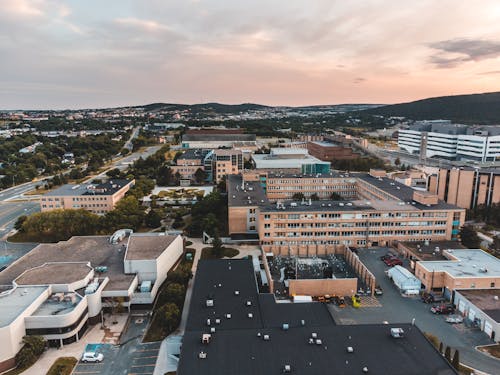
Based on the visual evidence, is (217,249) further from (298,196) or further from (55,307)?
(298,196)

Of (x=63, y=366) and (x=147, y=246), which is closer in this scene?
(x=63, y=366)

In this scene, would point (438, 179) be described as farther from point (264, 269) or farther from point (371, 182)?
point (264, 269)

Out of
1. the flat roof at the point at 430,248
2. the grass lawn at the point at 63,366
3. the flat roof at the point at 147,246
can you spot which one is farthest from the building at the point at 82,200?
the flat roof at the point at 430,248

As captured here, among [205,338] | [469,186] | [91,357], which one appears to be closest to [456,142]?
[469,186]

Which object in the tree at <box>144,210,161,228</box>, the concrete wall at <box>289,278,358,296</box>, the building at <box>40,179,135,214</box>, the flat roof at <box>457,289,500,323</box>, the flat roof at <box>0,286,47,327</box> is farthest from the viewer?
the building at <box>40,179,135,214</box>

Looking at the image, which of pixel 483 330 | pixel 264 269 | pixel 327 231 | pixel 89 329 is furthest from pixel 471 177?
pixel 89 329

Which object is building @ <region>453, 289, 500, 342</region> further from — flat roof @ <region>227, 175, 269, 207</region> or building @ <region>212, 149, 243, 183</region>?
building @ <region>212, 149, 243, 183</region>

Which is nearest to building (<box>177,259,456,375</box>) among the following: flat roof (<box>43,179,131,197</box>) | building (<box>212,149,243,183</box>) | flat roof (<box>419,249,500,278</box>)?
flat roof (<box>419,249,500,278</box>)
